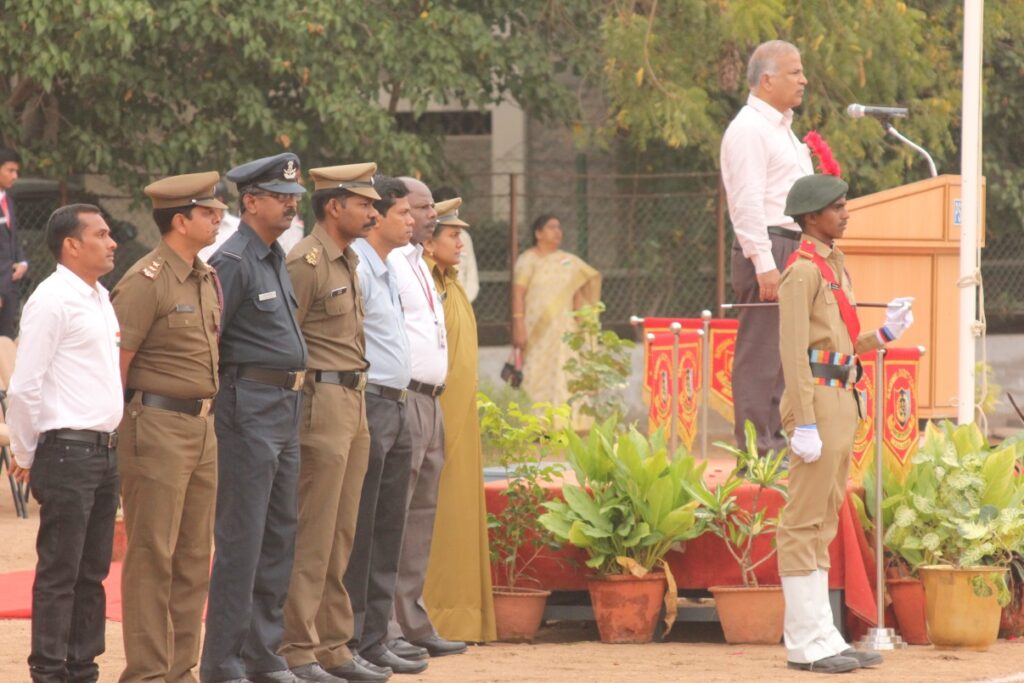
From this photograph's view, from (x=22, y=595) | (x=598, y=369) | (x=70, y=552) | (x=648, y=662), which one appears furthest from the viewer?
(x=598, y=369)

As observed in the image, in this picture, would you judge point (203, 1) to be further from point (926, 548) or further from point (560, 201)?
point (926, 548)

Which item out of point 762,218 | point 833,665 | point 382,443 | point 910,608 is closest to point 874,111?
point 762,218

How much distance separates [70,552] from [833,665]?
2.94 meters

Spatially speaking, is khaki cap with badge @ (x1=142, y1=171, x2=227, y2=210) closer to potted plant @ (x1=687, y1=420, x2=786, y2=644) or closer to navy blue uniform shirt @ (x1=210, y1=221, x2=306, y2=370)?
navy blue uniform shirt @ (x1=210, y1=221, x2=306, y2=370)

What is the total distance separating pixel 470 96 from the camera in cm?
1551

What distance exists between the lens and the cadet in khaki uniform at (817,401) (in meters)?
7.37

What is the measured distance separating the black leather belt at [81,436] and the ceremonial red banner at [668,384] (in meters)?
4.10

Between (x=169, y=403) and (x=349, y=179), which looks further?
(x=349, y=179)

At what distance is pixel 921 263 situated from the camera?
9.31 meters

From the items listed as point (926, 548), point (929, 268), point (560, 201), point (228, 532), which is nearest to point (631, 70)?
point (560, 201)

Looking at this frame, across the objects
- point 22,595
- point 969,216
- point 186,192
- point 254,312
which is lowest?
point 22,595

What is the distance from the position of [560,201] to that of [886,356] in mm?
9275

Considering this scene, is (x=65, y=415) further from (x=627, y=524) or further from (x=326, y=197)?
(x=627, y=524)

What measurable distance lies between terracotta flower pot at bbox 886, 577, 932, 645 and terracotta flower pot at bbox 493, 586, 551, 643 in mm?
1503
